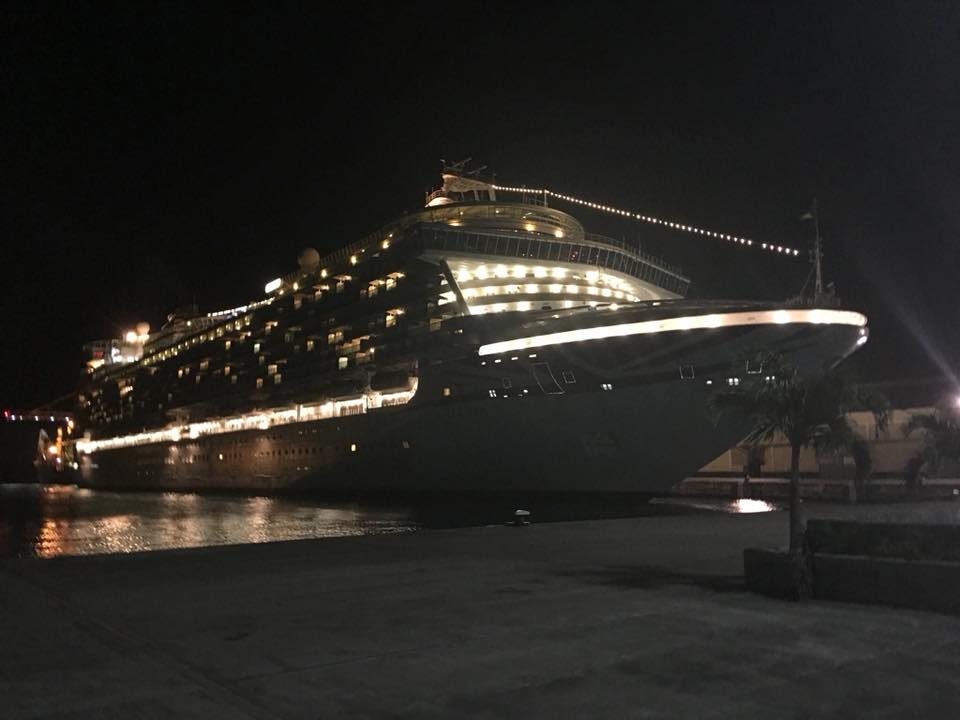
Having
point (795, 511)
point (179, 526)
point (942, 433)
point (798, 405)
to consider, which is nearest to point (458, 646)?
point (795, 511)

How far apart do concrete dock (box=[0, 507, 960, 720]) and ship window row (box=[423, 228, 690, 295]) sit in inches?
1000

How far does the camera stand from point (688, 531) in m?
15.6

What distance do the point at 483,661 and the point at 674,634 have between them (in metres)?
1.64

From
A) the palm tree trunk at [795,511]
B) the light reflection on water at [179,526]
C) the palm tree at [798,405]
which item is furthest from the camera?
the light reflection on water at [179,526]

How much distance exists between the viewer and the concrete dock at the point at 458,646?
4.78 m

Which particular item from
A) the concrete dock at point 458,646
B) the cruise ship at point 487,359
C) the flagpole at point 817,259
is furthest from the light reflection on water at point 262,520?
the concrete dock at point 458,646

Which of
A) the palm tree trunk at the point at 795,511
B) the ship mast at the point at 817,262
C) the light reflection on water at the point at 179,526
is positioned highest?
the ship mast at the point at 817,262

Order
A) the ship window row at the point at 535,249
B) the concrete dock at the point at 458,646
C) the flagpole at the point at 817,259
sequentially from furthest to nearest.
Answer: the ship window row at the point at 535,249
the flagpole at the point at 817,259
the concrete dock at the point at 458,646

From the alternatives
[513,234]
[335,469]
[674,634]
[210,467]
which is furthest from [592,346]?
[210,467]

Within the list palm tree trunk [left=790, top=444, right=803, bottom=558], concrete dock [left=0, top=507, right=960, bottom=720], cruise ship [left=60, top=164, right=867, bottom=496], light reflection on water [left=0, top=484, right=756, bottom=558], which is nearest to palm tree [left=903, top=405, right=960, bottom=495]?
cruise ship [left=60, top=164, right=867, bottom=496]

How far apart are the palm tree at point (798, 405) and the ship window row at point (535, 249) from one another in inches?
1045

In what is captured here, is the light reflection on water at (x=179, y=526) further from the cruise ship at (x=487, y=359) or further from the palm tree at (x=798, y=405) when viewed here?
the palm tree at (x=798, y=405)

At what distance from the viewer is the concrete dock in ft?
15.7

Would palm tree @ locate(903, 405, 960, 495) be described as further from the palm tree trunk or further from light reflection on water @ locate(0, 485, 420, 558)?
the palm tree trunk
